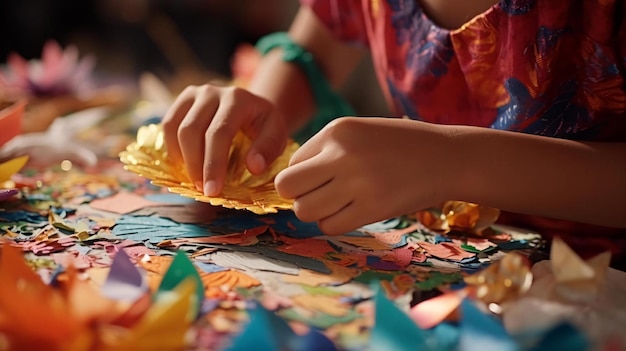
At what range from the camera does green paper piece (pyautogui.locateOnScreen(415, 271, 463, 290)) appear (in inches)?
17.7

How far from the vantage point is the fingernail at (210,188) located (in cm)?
53

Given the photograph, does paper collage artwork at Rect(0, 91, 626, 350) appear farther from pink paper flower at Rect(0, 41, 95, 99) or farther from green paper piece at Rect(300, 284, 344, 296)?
pink paper flower at Rect(0, 41, 95, 99)

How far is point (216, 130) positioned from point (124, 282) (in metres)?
0.19

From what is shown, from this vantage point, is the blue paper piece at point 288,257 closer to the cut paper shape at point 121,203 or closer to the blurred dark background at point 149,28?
the cut paper shape at point 121,203

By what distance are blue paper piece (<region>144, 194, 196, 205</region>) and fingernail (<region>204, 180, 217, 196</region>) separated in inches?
2.6

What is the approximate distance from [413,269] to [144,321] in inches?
8.1

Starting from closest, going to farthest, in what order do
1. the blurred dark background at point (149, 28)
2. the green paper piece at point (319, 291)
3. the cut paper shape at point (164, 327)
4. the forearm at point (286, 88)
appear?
the cut paper shape at point (164, 327) < the green paper piece at point (319, 291) < the forearm at point (286, 88) < the blurred dark background at point (149, 28)

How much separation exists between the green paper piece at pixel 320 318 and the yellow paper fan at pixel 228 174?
0.39 feet

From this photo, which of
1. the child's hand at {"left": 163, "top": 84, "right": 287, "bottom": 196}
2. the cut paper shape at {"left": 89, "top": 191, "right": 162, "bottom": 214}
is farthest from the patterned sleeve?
the cut paper shape at {"left": 89, "top": 191, "right": 162, "bottom": 214}

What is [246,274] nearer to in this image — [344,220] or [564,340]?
[344,220]

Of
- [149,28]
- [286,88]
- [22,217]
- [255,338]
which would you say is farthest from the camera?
[149,28]

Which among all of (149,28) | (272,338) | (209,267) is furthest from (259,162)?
(149,28)

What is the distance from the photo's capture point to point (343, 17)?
80 centimetres

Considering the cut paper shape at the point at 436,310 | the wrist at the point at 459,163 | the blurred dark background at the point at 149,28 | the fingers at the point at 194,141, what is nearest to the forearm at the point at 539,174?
the wrist at the point at 459,163
